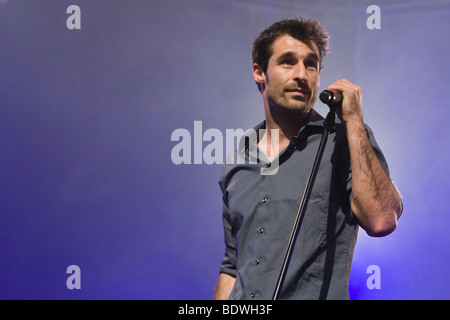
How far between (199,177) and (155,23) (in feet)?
2.37

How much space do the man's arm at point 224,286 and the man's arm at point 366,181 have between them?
0.47 metres

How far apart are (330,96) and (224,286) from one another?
660 mm

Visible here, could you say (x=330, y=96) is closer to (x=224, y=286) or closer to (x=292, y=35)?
(x=292, y=35)

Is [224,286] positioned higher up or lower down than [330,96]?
lower down

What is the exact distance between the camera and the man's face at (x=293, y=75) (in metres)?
1.44

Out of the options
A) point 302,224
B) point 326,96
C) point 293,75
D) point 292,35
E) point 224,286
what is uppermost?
point 292,35

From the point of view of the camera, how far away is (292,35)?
5.13 ft

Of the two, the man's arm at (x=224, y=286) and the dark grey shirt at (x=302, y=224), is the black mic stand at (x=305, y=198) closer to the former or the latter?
the dark grey shirt at (x=302, y=224)

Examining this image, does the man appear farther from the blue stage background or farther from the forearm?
the blue stage background

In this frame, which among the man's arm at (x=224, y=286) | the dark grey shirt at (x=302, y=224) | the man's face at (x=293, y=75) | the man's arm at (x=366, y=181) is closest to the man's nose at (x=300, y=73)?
the man's face at (x=293, y=75)

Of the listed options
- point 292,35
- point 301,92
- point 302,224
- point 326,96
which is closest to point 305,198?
point 302,224

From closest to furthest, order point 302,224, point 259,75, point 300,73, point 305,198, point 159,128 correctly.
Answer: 1. point 305,198
2. point 302,224
3. point 300,73
4. point 259,75
5. point 159,128

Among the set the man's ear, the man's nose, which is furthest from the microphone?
the man's ear

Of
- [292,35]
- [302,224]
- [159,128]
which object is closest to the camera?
[302,224]
